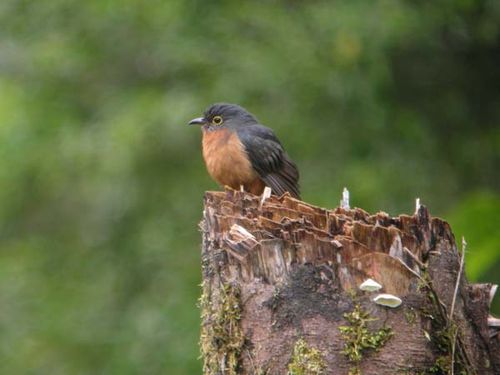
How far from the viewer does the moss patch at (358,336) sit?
3912 millimetres

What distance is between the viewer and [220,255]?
4262 mm

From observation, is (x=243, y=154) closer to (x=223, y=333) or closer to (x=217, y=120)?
(x=217, y=120)

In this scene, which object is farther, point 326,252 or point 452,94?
point 452,94

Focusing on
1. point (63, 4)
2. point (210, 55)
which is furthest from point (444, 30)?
point (63, 4)

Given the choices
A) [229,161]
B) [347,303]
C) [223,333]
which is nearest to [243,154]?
[229,161]

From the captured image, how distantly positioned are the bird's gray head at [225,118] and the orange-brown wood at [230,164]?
0.10 meters

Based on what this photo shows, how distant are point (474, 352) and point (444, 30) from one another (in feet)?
14.2

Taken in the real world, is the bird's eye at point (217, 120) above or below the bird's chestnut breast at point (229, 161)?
above

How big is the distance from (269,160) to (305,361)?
3.84 meters

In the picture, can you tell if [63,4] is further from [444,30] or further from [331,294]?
[331,294]

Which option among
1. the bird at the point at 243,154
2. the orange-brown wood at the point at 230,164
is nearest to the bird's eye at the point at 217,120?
the bird at the point at 243,154

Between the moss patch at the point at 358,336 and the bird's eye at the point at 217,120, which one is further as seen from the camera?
the bird's eye at the point at 217,120

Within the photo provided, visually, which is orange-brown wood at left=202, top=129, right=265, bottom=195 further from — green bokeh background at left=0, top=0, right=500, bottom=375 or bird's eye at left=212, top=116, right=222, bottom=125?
green bokeh background at left=0, top=0, right=500, bottom=375

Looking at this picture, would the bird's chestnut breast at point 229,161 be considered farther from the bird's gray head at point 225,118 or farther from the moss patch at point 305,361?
the moss patch at point 305,361
